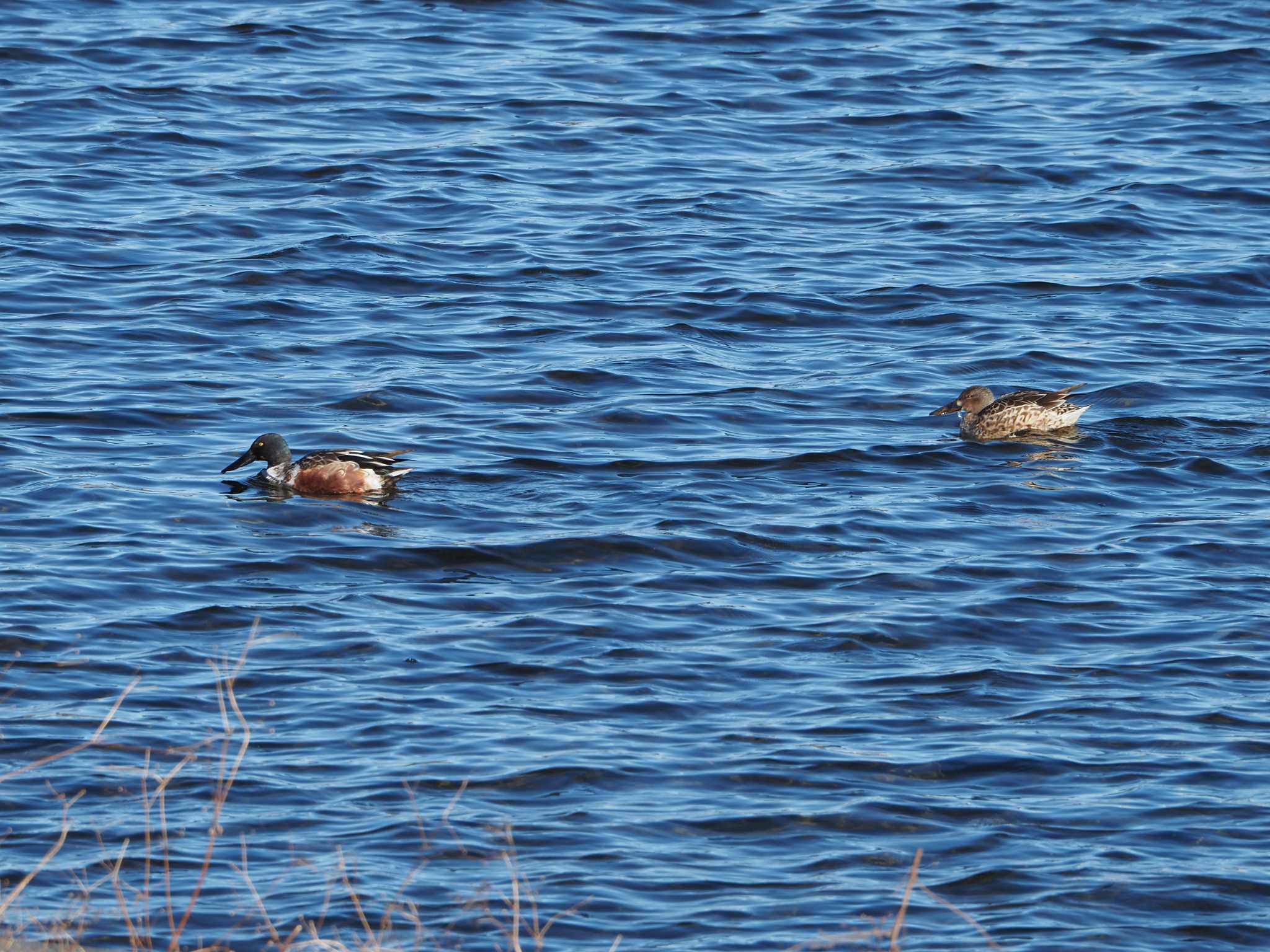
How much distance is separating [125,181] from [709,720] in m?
11.9

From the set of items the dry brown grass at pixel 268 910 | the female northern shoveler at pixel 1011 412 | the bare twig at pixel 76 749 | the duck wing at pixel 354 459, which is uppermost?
the bare twig at pixel 76 749

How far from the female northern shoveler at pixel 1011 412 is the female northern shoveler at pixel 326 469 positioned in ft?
13.1

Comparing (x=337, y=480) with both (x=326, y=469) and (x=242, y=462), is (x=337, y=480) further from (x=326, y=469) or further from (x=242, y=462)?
(x=242, y=462)

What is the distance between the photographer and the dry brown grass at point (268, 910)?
24.0ft

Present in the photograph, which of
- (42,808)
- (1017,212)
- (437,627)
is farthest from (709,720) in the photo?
(1017,212)

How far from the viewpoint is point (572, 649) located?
36.2ft

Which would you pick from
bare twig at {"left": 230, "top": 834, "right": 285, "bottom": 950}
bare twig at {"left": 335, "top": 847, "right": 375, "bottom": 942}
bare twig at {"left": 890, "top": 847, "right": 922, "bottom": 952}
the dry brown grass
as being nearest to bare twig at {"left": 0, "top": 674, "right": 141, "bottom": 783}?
the dry brown grass

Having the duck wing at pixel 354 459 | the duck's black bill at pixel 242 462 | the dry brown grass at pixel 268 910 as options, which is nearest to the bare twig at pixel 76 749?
the dry brown grass at pixel 268 910

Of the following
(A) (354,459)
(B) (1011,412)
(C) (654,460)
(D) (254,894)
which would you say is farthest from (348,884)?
(B) (1011,412)

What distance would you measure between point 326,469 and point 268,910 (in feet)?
18.1

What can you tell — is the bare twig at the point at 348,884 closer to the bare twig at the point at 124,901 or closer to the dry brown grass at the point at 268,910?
the dry brown grass at the point at 268,910

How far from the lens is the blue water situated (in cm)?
900

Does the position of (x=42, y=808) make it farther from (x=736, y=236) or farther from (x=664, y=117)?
(x=664, y=117)

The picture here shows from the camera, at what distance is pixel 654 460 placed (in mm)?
14195
